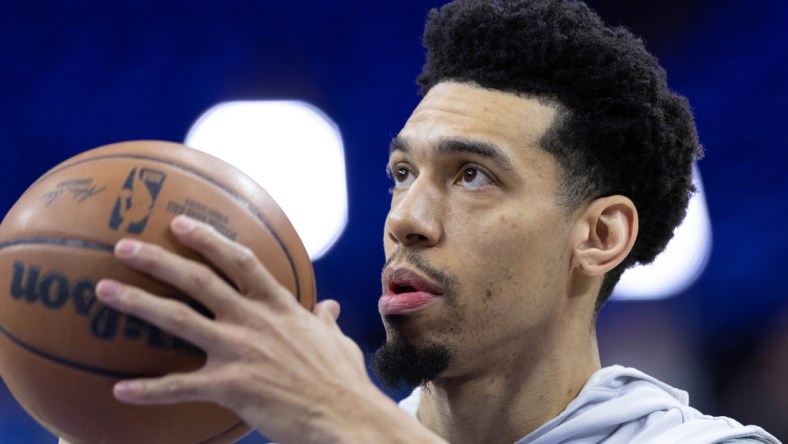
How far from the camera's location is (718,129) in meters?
4.19

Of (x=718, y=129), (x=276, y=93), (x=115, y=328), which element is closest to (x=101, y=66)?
(x=276, y=93)

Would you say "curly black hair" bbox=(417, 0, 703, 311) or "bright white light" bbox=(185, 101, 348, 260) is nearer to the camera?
"curly black hair" bbox=(417, 0, 703, 311)

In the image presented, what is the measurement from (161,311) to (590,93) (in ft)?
4.54

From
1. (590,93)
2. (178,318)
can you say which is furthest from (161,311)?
(590,93)

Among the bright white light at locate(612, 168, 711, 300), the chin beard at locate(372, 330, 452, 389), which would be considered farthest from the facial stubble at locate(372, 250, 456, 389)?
the bright white light at locate(612, 168, 711, 300)

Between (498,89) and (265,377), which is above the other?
(498,89)

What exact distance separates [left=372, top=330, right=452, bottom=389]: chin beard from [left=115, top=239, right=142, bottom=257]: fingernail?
0.86 metres

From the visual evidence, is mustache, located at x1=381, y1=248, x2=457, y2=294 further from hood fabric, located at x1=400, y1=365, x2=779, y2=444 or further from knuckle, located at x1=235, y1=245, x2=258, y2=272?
knuckle, located at x1=235, y1=245, x2=258, y2=272

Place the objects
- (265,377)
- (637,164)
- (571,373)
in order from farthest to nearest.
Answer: (637,164) → (571,373) → (265,377)

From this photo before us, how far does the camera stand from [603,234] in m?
2.26

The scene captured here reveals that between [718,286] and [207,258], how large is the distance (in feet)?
10.8

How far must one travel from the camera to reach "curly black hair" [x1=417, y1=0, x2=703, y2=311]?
2.28 metres

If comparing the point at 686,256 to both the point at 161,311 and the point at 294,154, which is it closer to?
the point at 294,154

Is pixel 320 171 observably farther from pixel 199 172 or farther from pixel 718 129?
pixel 199 172
